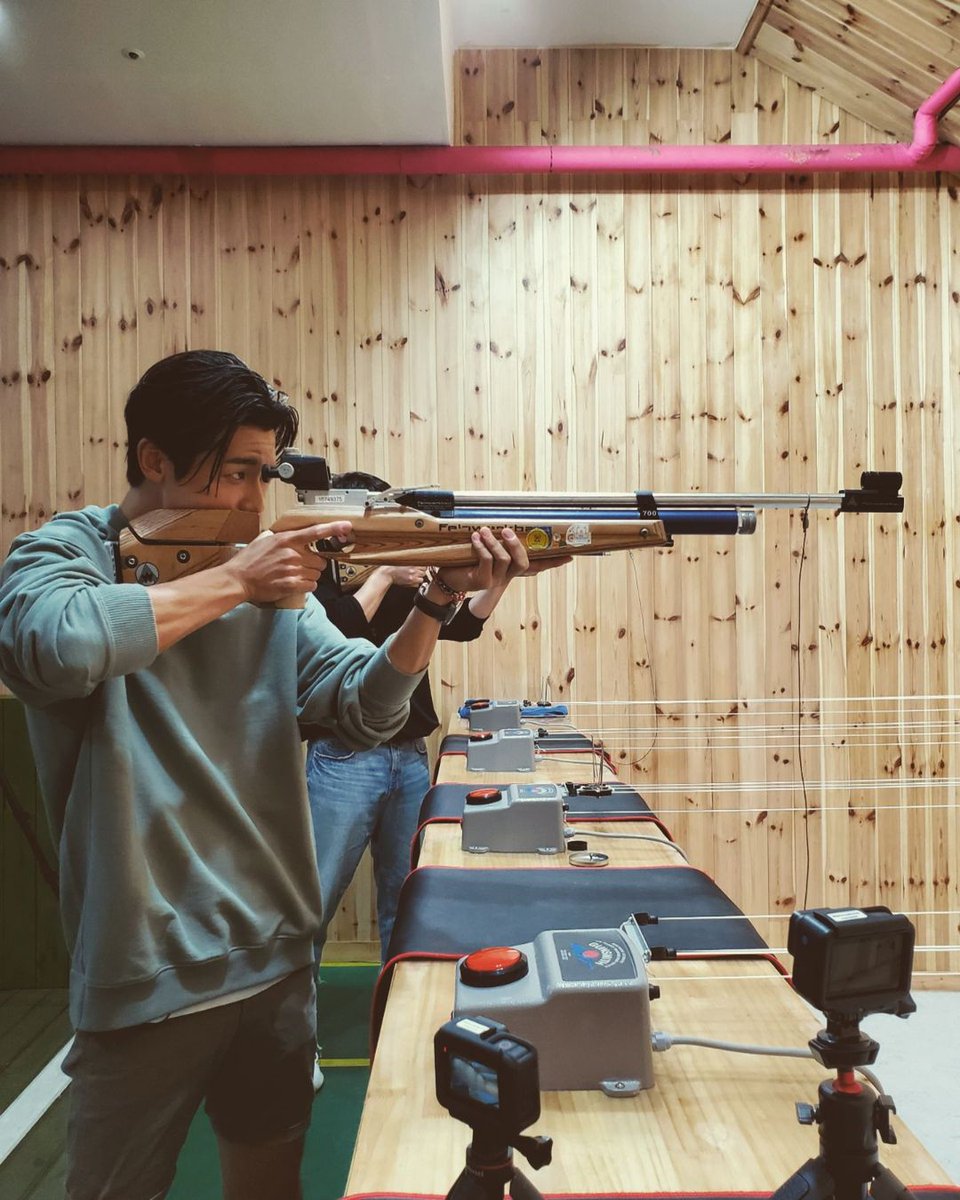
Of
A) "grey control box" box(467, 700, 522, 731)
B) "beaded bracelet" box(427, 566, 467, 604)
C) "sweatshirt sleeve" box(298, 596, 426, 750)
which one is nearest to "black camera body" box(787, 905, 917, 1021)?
"sweatshirt sleeve" box(298, 596, 426, 750)

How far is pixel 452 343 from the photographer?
12.0 feet

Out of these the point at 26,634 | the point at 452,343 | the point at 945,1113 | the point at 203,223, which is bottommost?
the point at 945,1113

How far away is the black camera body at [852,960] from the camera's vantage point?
601 millimetres

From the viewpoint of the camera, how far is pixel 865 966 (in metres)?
0.62

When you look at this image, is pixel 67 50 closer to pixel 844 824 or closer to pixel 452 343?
pixel 452 343

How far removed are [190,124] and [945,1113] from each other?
4.14 meters

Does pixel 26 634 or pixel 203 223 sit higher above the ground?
pixel 203 223

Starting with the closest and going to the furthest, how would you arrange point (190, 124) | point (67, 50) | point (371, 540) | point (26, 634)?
point (26, 634) < point (371, 540) < point (67, 50) < point (190, 124)

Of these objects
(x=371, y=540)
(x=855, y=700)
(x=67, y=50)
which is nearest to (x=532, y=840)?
(x=371, y=540)

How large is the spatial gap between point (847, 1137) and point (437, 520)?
1.02 meters

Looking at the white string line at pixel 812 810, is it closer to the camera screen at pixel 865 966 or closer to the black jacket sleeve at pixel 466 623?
the black jacket sleeve at pixel 466 623

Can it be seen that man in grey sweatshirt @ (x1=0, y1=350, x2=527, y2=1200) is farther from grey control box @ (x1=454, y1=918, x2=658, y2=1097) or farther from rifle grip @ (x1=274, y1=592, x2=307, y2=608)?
grey control box @ (x1=454, y1=918, x2=658, y2=1097)

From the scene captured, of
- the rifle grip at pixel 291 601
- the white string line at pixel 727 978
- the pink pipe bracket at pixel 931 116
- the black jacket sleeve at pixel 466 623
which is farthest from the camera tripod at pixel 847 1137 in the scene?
the pink pipe bracket at pixel 931 116

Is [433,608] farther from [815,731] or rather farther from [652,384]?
[815,731]
